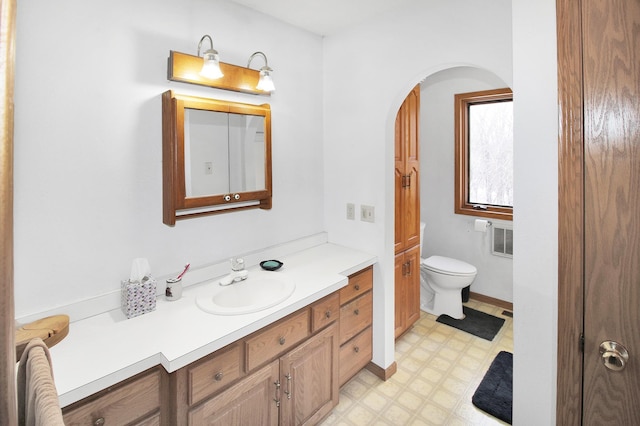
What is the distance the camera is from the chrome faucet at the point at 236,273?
180 centimetres

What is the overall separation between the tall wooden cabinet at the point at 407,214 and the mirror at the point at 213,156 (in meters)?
1.05

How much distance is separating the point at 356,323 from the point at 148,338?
4.14 ft

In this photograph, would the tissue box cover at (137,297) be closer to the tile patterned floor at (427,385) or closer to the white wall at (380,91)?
the tile patterned floor at (427,385)

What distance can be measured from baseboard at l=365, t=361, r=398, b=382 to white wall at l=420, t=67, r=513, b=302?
5.11ft

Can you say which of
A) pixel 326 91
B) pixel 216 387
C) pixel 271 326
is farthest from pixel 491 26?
pixel 216 387

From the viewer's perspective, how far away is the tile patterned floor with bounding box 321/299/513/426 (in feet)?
6.42

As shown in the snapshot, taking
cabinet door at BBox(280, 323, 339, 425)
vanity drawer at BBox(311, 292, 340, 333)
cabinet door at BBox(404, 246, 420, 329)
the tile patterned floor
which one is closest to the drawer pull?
cabinet door at BBox(280, 323, 339, 425)

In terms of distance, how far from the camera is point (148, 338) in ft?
4.17

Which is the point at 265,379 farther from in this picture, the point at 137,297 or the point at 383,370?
the point at 383,370

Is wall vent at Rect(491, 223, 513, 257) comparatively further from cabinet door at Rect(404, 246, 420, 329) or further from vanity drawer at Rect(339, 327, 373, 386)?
vanity drawer at Rect(339, 327, 373, 386)

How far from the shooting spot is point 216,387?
132 centimetres

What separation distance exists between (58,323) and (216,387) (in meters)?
0.66

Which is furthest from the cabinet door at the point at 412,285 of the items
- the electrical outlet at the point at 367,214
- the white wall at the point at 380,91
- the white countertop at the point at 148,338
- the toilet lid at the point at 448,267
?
the white countertop at the point at 148,338

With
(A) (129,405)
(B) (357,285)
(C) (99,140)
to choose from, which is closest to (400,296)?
(B) (357,285)
